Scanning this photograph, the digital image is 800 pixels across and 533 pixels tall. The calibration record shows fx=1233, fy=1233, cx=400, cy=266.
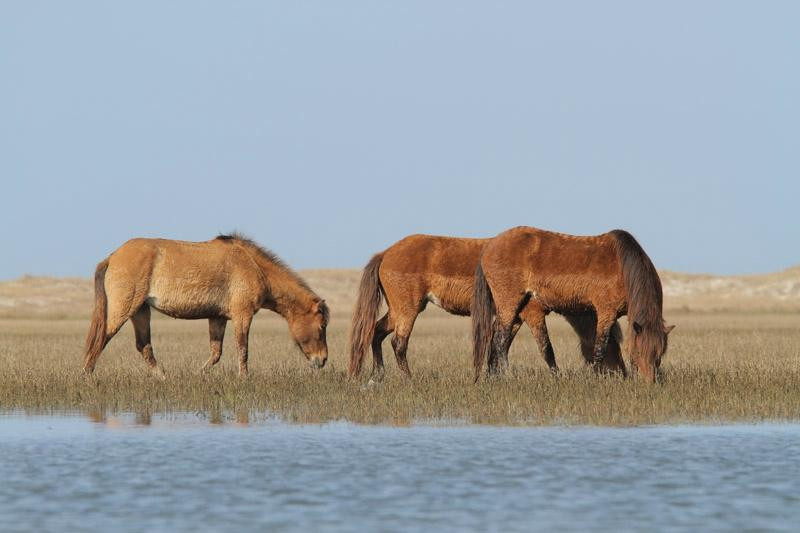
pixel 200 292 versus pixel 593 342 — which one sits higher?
pixel 200 292

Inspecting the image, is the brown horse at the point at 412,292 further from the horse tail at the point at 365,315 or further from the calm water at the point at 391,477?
the calm water at the point at 391,477

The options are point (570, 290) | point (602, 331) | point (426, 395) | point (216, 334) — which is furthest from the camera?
point (216, 334)

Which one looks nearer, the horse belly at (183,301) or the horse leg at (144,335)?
the horse leg at (144,335)

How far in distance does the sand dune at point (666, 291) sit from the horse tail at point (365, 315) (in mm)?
57830

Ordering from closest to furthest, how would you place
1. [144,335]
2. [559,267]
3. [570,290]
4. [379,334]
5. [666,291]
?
1. [570,290]
2. [559,267]
3. [379,334]
4. [144,335]
5. [666,291]

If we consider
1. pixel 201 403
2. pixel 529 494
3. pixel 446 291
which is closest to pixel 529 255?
pixel 446 291

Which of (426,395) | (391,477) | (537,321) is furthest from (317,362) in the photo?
(391,477)

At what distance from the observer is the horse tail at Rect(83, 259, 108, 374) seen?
54.2 feet

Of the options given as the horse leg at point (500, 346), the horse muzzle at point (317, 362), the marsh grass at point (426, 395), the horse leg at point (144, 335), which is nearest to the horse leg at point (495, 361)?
the horse leg at point (500, 346)

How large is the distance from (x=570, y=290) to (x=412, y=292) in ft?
7.29

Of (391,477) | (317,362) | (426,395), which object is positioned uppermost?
(317,362)

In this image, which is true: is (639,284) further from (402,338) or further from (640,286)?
(402,338)

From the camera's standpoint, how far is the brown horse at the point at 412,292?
1617 centimetres

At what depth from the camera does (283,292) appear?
58.4ft
